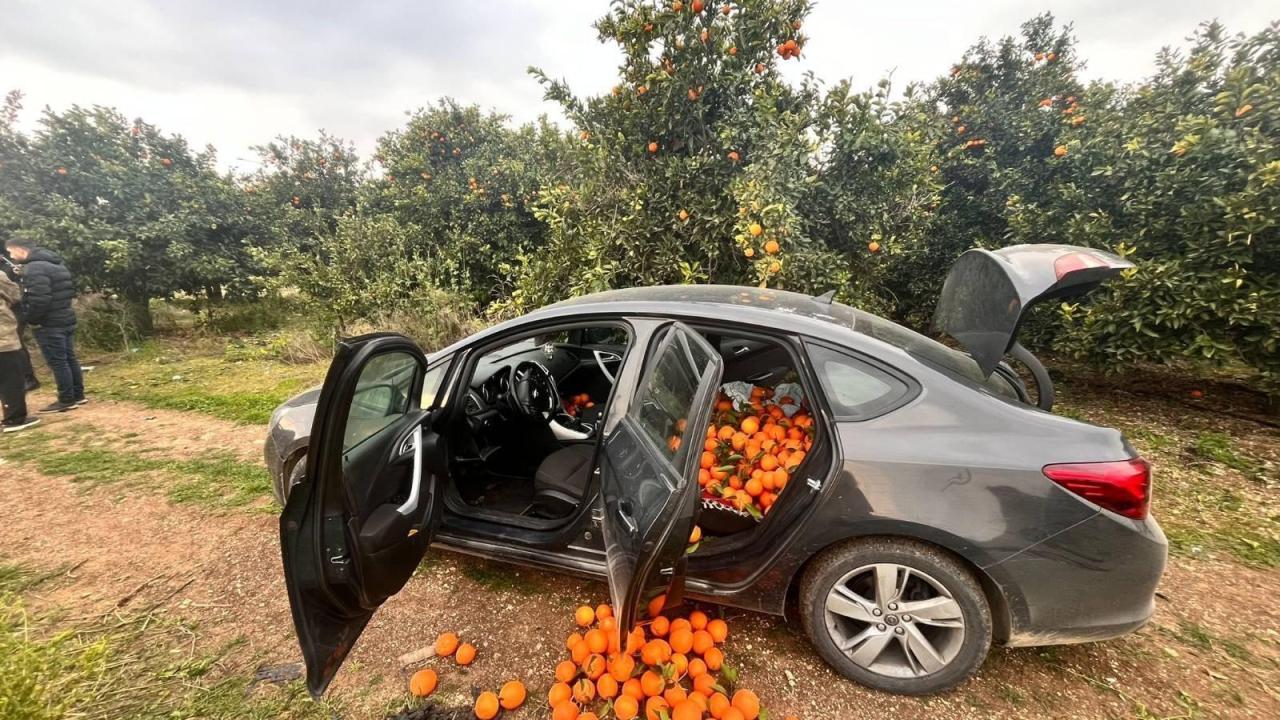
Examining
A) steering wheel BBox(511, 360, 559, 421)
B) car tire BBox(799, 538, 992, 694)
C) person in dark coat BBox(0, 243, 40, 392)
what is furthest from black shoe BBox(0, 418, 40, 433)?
car tire BBox(799, 538, 992, 694)

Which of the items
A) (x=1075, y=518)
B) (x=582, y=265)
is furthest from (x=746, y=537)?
(x=582, y=265)

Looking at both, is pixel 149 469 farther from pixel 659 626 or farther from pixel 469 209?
pixel 469 209

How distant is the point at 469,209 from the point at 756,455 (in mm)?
7440

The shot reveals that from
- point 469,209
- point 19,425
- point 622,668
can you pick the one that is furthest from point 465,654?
point 469,209

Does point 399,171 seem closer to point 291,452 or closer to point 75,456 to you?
point 75,456

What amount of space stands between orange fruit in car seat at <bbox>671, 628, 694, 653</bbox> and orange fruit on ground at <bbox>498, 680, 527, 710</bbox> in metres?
0.60

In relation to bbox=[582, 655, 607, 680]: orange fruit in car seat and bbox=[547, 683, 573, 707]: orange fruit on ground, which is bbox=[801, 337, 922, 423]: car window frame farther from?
bbox=[547, 683, 573, 707]: orange fruit on ground

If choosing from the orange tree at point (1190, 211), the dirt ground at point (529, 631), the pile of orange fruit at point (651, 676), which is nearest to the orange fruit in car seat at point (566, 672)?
the pile of orange fruit at point (651, 676)

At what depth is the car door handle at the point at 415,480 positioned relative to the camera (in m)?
1.77

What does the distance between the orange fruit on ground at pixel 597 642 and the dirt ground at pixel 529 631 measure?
348 millimetres

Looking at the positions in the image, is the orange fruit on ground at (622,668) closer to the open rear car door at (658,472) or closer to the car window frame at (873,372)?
the open rear car door at (658,472)

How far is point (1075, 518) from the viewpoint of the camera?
1.50 meters

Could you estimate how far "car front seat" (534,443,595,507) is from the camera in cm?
226

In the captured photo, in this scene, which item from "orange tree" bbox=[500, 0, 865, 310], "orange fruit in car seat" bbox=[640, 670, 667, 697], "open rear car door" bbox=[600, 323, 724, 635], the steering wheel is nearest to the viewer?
"open rear car door" bbox=[600, 323, 724, 635]
